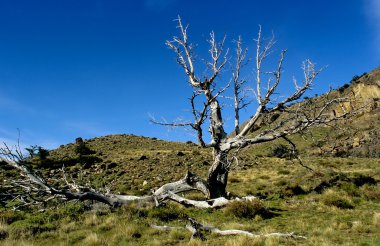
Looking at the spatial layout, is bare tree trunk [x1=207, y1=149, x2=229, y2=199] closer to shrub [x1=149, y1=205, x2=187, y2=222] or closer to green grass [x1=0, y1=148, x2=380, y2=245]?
green grass [x1=0, y1=148, x2=380, y2=245]

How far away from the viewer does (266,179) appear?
25.3 metres

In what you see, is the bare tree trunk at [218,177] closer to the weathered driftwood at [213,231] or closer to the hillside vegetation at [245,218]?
the hillside vegetation at [245,218]

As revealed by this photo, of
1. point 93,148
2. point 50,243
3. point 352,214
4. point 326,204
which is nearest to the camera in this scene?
point 50,243

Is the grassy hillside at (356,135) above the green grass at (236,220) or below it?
above

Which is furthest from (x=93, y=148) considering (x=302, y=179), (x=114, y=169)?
(x=302, y=179)

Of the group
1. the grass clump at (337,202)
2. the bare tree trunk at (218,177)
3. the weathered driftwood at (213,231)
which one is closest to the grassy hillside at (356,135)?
the bare tree trunk at (218,177)

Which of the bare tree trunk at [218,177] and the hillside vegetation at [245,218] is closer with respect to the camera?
the hillside vegetation at [245,218]

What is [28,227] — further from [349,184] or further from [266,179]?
[266,179]

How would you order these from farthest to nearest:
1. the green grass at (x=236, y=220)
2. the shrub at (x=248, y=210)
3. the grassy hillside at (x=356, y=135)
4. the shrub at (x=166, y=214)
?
the grassy hillside at (x=356, y=135) → the shrub at (x=166, y=214) → the shrub at (x=248, y=210) → the green grass at (x=236, y=220)

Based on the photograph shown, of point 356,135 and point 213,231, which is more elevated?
point 356,135

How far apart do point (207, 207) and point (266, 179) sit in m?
10.7

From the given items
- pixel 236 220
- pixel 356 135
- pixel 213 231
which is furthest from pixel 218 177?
pixel 356 135

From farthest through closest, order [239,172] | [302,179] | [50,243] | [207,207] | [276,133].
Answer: [239,172]
[302,179]
[276,133]
[207,207]
[50,243]

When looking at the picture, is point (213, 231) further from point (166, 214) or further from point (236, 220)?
point (166, 214)
